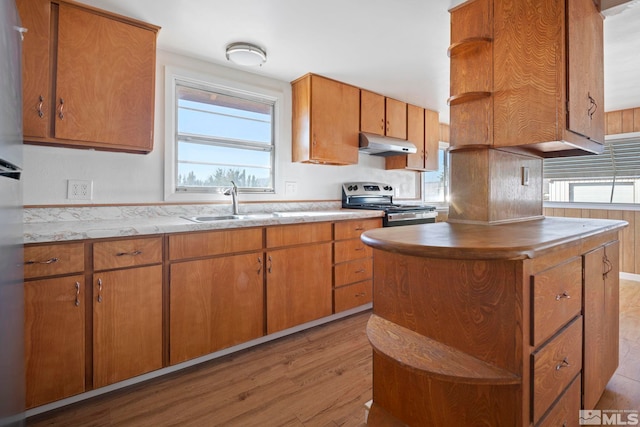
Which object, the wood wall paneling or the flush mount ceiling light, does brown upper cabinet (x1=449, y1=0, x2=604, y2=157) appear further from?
the wood wall paneling

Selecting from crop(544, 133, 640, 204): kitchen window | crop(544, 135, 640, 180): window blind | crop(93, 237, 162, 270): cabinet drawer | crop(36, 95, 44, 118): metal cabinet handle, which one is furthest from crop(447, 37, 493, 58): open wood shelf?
crop(544, 133, 640, 204): kitchen window

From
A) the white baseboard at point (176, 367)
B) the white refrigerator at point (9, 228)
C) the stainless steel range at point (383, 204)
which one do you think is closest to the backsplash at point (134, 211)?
the stainless steel range at point (383, 204)

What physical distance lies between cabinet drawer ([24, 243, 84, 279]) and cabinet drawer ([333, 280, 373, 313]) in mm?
1844

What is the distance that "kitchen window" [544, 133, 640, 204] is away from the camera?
13.2 feet

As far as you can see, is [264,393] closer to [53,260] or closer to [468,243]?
[53,260]

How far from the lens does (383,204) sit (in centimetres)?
375

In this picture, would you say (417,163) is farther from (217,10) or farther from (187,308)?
(187,308)

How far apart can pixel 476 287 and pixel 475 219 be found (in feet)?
2.43

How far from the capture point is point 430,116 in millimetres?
4105

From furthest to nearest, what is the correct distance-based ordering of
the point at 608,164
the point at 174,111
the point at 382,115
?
the point at 608,164 < the point at 382,115 < the point at 174,111

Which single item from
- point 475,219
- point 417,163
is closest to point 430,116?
point 417,163

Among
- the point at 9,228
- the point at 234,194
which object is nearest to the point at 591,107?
the point at 234,194

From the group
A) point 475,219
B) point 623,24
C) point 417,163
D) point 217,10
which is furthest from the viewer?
point 417,163

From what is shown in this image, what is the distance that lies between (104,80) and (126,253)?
1.07m
